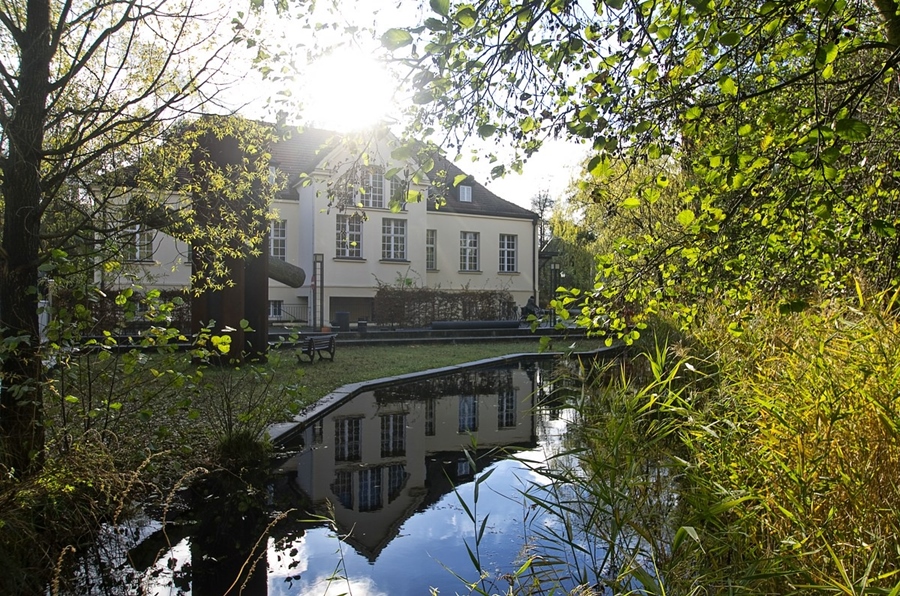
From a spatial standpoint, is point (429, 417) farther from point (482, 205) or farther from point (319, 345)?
point (482, 205)

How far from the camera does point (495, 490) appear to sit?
5.47 meters

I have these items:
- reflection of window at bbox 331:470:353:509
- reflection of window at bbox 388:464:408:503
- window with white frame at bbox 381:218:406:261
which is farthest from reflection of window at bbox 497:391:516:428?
window with white frame at bbox 381:218:406:261

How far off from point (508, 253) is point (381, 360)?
20154mm

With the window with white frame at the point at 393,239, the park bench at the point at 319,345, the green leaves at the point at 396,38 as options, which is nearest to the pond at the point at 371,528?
the green leaves at the point at 396,38

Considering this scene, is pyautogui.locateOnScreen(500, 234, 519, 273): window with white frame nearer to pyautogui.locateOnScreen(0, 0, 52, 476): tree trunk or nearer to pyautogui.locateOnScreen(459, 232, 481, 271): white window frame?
pyautogui.locateOnScreen(459, 232, 481, 271): white window frame

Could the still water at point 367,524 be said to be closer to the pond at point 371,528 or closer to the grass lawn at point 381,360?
the pond at point 371,528

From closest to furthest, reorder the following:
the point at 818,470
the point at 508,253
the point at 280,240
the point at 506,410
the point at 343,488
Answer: the point at 818,470 < the point at 343,488 < the point at 506,410 < the point at 280,240 < the point at 508,253

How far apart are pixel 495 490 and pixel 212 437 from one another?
9.35ft

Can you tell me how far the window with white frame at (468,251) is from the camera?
110 feet

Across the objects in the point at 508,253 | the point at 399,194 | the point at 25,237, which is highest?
the point at 508,253

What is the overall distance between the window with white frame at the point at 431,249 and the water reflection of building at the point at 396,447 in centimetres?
2105

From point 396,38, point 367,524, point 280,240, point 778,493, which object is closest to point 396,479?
point 367,524

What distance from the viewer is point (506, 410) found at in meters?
9.51

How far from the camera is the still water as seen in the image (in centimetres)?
367
